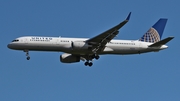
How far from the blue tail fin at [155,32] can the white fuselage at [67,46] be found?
122 inches

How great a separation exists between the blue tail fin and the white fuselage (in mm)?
3095

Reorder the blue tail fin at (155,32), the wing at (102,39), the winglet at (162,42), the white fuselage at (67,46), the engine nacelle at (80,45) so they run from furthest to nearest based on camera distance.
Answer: the blue tail fin at (155,32), the white fuselage at (67,46), the engine nacelle at (80,45), the winglet at (162,42), the wing at (102,39)

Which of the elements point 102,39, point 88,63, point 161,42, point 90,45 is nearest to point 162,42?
point 161,42

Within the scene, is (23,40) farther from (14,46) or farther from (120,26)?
(120,26)

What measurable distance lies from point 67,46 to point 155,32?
49.6 feet

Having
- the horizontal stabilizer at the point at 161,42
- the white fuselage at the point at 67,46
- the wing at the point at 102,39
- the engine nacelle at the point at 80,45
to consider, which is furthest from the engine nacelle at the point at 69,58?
the horizontal stabilizer at the point at 161,42

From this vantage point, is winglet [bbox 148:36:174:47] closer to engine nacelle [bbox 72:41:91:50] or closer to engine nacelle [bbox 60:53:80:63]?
engine nacelle [bbox 72:41:91:50]

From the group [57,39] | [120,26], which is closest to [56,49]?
[57,39]

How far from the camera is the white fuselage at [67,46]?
61.8 metres

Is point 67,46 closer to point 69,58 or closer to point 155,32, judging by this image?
point 69,58

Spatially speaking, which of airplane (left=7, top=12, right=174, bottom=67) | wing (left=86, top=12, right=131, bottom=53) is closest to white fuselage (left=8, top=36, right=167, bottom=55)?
airplane (left=7, top=12, right=174, bottom=67)

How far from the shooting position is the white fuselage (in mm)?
61812

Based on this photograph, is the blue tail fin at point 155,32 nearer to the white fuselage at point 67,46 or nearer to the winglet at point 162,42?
the white fuselage at point 67,46

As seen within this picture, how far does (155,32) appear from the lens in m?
69.8
